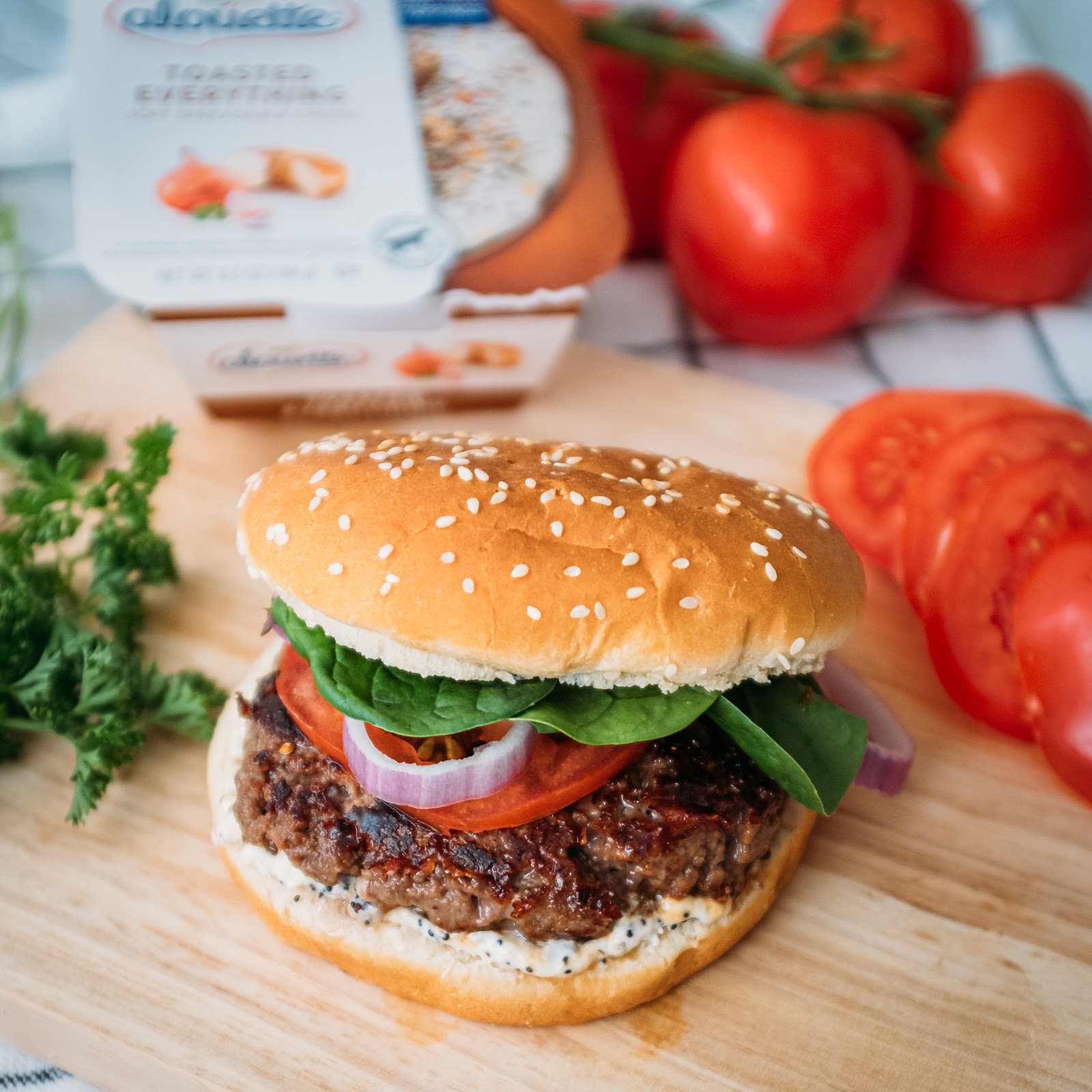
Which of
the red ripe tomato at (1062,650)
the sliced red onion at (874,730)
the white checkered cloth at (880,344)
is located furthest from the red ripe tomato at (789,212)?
the sliced red onion at (874,730)

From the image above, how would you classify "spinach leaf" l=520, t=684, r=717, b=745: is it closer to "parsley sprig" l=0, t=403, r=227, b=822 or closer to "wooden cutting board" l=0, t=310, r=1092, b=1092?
"wooden cutting board" l=0, t=310, r=1092, b=1092

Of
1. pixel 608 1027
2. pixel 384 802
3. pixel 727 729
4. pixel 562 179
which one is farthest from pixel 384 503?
pixel 562 179

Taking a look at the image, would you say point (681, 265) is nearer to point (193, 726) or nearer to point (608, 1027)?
point (193, 726)

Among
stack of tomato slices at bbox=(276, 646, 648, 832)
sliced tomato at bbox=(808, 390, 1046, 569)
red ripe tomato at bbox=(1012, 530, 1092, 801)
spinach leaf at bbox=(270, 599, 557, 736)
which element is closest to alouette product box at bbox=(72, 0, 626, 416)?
sliced tomato at bbox=(808, 390, 1046, 569)

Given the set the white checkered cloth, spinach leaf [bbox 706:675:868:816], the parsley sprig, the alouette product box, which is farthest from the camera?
the white checkered cloth

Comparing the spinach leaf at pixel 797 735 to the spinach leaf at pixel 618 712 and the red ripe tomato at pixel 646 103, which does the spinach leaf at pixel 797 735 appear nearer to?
the spinach leaf at pixel 618 712

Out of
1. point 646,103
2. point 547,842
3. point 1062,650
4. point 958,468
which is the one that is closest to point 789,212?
point 646,103

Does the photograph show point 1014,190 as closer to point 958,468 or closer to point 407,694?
point 958,468
